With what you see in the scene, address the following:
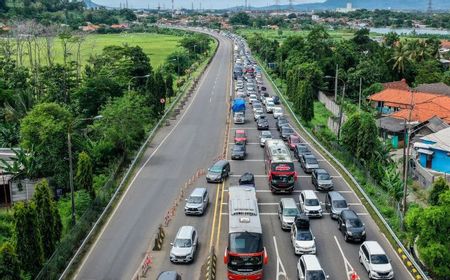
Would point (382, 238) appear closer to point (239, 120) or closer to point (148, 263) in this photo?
point (148, 263)

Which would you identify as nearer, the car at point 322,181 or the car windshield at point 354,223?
the car windshield at point 354,223

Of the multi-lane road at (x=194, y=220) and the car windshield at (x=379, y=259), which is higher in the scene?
the car windshield at (x=379, y=259)

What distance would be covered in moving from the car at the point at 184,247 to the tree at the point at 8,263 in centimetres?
849

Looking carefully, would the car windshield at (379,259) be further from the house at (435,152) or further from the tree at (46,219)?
the house at (435,152)

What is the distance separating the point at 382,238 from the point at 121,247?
16558 millimetres

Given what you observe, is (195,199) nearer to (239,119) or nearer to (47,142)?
(47,142)

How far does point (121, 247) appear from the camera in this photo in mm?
33875

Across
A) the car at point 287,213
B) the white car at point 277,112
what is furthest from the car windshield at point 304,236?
the white car at point 277,112

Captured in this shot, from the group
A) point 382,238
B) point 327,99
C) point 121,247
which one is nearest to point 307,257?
point 382,238

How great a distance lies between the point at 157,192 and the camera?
4394 cm

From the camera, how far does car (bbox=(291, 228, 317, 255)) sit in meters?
32.0

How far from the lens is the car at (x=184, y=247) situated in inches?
1225

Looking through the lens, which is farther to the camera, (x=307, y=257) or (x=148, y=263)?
(x=148, y=263)

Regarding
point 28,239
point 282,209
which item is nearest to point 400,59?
point 282,209
